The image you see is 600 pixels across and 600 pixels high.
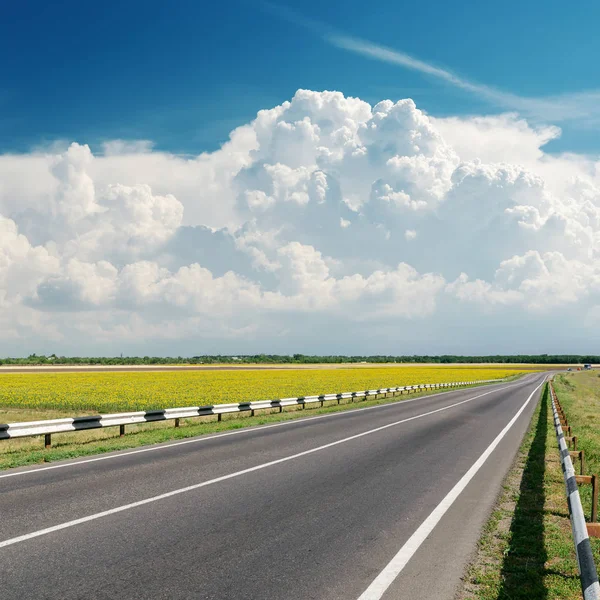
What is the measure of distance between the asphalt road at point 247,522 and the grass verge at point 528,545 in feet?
0.85

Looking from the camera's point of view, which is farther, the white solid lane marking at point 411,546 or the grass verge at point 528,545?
the grass verge at point 528,545

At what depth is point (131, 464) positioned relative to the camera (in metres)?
12.0

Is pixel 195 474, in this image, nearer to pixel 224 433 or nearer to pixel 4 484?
pixel 4 484

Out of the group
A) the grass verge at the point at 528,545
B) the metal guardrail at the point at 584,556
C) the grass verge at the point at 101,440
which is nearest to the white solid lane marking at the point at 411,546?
the grass verge at the point at 528,545

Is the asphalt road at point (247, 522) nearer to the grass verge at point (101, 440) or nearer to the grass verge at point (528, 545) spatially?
the grass verge at point (528, 545)

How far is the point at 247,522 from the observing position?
25.1 feet

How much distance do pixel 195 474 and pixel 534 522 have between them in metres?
6.02

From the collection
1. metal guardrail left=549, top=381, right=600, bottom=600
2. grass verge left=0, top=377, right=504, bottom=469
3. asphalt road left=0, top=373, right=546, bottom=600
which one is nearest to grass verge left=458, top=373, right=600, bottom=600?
asphalt road left=0, top=373, right=546, bottom=600

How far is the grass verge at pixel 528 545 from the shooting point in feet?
19.1

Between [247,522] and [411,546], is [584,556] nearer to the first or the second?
[411,546]

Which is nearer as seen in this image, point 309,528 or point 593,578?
point 593,578

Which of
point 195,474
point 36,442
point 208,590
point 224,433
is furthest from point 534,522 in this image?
point 36,442

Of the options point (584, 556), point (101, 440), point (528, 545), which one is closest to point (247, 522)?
point (528, 545)

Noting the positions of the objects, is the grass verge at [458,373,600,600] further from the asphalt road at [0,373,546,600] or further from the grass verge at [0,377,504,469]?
the grass verge at [0,377,504,469]
